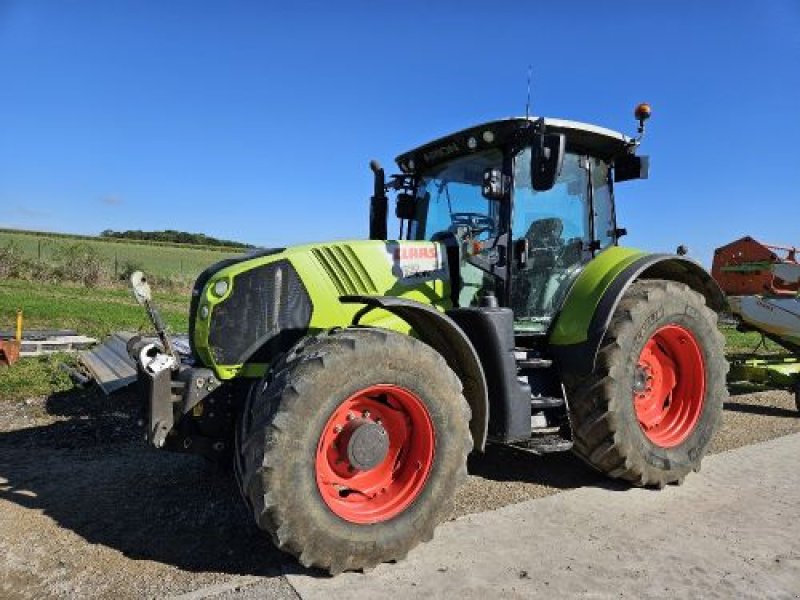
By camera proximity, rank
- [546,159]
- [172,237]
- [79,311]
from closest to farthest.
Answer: [546,159], [79,311], [172,237]

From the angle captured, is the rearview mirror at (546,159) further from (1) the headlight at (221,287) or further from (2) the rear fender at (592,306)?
(1) the headlight at (221,287)

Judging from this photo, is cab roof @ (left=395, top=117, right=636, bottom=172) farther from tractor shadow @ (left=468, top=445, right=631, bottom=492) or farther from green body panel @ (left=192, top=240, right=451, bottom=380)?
tractor shadow @ (left=468, top=445, right=631, bottom=492)

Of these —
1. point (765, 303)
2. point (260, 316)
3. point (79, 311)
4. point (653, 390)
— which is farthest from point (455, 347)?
point (79, 311)

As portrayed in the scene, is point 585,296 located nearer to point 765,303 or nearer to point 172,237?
point 765,303

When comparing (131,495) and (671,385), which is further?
(671,385)

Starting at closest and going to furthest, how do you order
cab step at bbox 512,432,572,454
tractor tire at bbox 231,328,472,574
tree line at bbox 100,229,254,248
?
tractor tire at bbox 231,328,472,574, cab step at bbox 512,432,572,454, tree line at bbox 100,229,254,248

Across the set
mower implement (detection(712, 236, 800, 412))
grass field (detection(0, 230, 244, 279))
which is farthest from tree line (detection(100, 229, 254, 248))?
mower implement (detection(712, 236, 800, 412))

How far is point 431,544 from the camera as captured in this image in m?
3.53

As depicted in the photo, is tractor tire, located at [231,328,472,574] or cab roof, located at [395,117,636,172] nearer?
tractor tire, located at [231,328,472,574]

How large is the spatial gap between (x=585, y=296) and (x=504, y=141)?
1.23 metres

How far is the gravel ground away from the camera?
10.1ft

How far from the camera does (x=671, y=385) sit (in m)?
5.22

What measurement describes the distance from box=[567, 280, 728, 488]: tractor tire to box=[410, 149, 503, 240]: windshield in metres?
1.16

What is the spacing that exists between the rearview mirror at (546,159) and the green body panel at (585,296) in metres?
0.94
